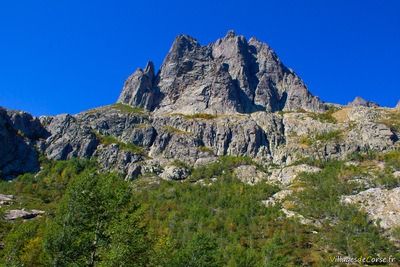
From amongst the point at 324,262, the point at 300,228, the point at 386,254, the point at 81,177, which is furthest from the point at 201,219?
the point at 81,177

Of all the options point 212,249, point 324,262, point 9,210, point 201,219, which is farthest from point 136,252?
point 201,219

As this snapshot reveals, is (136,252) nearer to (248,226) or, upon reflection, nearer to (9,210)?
(9,210)

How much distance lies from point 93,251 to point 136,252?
4623 mm

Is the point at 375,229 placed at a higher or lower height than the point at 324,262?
higher

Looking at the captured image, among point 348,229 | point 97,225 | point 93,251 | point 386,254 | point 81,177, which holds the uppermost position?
point 348,229

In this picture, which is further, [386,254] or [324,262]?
[386,254]

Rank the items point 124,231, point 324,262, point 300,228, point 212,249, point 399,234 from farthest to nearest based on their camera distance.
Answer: point 300,228, point 399,234, point 324,262, point 212,249, point 124,231

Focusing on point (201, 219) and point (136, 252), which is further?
point (201, 219)

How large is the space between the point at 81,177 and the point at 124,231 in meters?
11.8

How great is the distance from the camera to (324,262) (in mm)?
147625

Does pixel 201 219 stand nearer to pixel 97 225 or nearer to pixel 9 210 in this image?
pixel 9 210

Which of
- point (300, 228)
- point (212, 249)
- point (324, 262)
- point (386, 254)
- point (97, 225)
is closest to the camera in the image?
point (97, 225)

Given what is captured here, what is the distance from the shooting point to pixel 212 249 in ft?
244

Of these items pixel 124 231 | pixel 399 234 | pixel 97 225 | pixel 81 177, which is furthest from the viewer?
pixel 399 234
